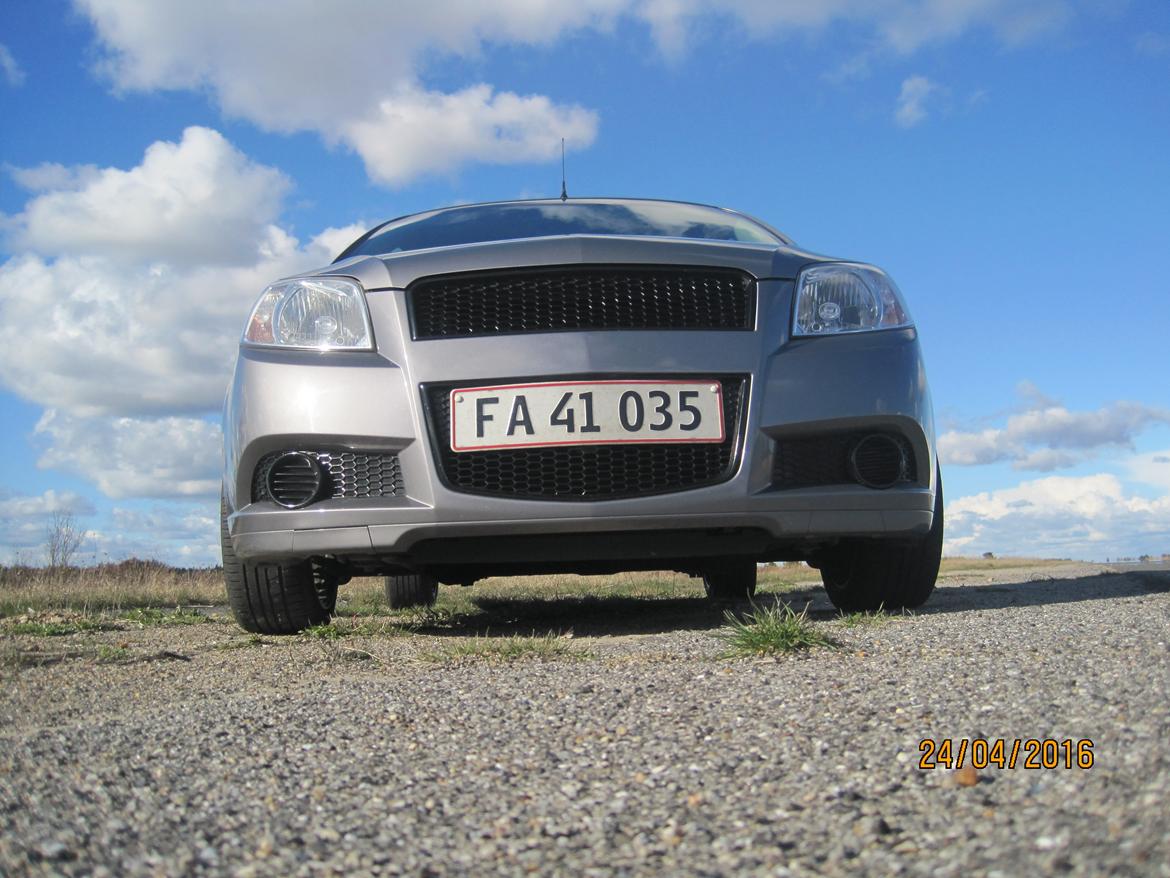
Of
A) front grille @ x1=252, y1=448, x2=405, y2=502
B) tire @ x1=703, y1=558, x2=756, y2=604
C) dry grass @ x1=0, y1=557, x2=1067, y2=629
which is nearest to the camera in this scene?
front grille @ x1=252, y1=448, x2=405, y2=502

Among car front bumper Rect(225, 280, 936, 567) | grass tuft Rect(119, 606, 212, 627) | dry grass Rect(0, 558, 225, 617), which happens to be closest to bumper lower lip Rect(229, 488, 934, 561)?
car front bumper Rect(225, 280, 936, 567)

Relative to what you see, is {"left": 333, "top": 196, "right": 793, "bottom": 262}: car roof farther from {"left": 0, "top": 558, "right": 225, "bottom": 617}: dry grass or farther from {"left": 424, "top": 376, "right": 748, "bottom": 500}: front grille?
{"left": 0, "top": 558, "right": 225, "bottom": 617}: dry grass

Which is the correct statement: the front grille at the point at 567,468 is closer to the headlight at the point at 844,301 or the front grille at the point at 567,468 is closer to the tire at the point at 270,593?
the headlight at the point at 844,301

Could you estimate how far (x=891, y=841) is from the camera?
42.1 inches

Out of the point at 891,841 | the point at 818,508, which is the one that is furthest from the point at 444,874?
the point at 818,508

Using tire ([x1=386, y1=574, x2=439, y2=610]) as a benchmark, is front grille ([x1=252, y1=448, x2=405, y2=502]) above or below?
above

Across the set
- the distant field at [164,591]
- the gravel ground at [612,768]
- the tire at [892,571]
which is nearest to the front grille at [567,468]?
the gravel ground at [612,768]

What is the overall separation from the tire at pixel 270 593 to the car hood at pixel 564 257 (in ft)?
3.41

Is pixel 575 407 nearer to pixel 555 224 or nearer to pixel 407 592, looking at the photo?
pixel 555 224

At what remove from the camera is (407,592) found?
561cm

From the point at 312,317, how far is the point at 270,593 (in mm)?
1002

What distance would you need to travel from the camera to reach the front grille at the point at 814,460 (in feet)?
10.2

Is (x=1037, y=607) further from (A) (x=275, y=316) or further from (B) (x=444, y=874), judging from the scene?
(B) (x=444, y=874)
